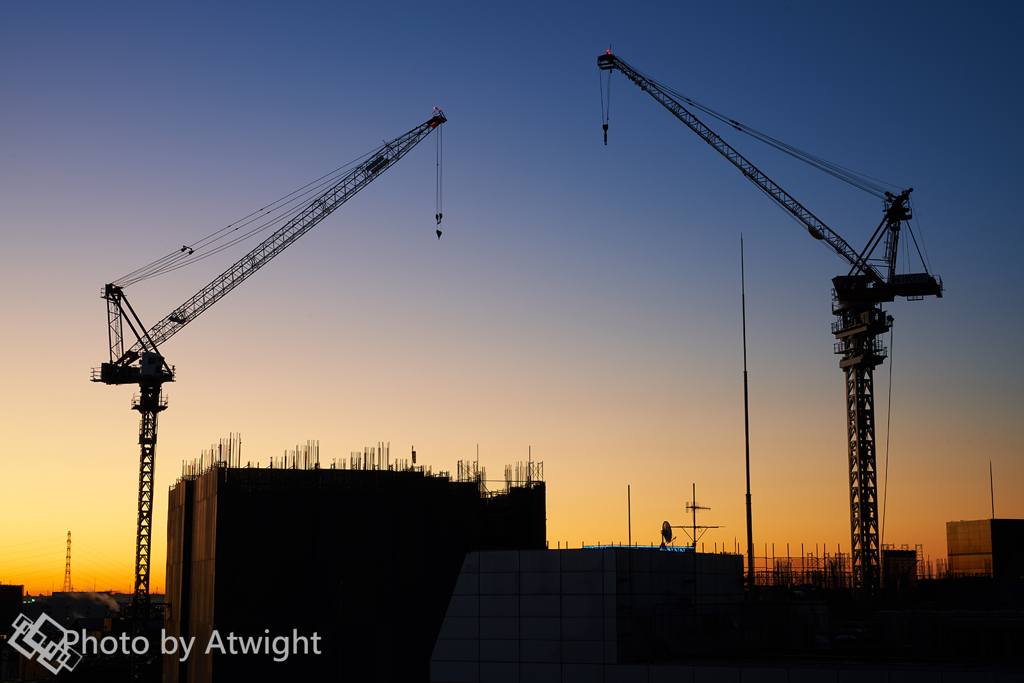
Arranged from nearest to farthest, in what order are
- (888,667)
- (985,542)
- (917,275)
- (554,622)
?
(888,667) → (554,622) → (917,275) → (985,542)

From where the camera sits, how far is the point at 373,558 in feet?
203

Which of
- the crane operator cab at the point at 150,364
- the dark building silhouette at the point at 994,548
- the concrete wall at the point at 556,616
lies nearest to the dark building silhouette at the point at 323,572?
the concrete wall at the point at 556,616

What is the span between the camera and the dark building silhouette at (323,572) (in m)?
59.7

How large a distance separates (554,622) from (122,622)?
124265 millimetres

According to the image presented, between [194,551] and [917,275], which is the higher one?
[917,275]

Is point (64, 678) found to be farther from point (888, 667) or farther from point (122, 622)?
point (888, 667)

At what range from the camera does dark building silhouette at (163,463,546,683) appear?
2350 inches

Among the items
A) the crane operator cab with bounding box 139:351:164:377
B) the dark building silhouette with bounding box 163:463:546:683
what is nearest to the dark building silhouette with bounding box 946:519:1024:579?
the dark building silhouette with bounding box 163:463:546:683

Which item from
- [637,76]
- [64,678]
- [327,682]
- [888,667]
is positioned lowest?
[64,678]

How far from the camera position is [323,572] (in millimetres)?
61219

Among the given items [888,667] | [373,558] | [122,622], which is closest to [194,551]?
[373,558]

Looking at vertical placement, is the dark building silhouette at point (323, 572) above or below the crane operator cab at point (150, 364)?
below

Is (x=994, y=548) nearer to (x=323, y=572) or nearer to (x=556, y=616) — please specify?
(x=323, y=572)

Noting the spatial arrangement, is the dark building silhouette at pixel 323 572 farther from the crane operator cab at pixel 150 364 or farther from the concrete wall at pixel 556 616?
the crane operator cab at pixel 150 364
